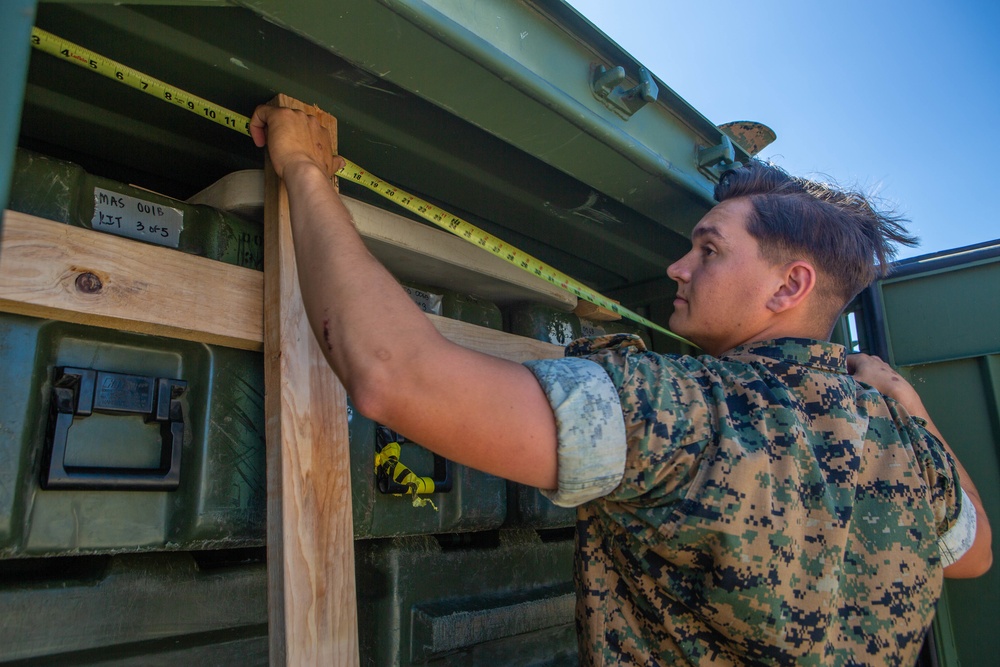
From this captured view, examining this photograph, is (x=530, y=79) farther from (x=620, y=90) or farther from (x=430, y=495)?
(x=430, y=495)

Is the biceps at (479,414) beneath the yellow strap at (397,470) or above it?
above

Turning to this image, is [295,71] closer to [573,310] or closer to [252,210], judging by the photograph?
[252,210]

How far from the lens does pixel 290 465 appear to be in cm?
134

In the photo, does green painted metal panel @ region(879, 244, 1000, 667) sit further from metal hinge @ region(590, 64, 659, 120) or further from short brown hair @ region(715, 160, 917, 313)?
metal hinge @ region(590, 64, 659, 120)

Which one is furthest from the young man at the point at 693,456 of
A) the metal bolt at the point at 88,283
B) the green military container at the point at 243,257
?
the metal bolt at the point at 88,283

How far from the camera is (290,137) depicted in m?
1.40

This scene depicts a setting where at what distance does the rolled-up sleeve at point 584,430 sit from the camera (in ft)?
3.53

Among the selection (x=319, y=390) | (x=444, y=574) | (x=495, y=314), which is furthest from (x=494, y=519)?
(x=319, y=390)

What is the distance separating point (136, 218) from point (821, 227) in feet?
4.51

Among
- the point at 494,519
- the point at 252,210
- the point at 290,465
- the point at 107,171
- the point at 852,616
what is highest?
the point at 107,171

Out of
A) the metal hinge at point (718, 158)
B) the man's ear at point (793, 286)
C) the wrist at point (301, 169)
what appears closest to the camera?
the wrist at point (301, 169)

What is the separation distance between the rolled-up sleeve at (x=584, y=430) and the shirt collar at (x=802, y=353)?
16.3 inches

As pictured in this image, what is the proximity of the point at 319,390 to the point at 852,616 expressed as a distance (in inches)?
40.8

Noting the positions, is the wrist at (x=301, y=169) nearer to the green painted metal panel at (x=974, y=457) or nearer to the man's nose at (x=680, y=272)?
the man's nose at (x=680, y=272)
